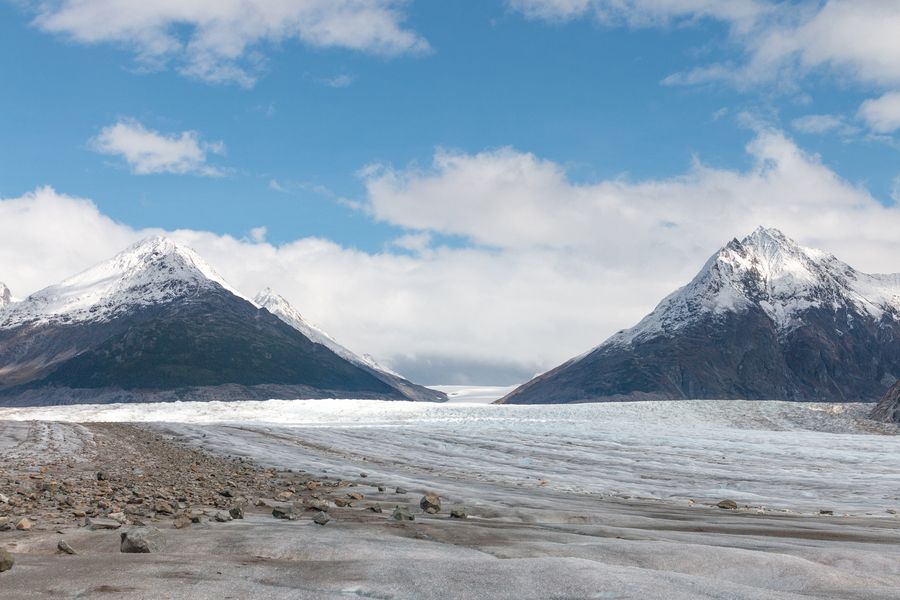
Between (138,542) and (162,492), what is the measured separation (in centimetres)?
804

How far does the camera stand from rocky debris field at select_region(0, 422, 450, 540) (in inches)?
578

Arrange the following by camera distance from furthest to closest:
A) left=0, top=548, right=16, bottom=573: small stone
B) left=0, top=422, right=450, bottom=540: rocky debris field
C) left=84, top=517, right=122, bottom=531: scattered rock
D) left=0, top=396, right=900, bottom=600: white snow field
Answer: left=0, top=422, right=450, bottom=540: rocky debris field
left=84, top=517, right=122, bottom=531: scattered rock
left=0, top=548, right=16, bottom=573: small stone
left=0, top=396, right=900, bottom=600: white snow field

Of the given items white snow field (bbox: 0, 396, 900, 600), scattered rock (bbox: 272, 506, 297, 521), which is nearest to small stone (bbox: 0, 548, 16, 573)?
white snow field (bbox: 0, 396, 900, 600)

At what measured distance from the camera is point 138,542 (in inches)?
439

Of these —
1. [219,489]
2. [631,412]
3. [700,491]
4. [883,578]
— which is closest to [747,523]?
[883,578]

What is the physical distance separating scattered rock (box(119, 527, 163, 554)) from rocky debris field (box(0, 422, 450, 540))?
1.98 m

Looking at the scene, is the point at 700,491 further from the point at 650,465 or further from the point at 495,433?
the point at 495,433

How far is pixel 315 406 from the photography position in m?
83.6

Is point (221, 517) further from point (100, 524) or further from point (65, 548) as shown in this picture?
point (65, 548)

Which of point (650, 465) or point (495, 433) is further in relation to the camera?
point (495, 433)

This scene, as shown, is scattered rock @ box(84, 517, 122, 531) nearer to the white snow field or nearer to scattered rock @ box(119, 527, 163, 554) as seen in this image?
the white snow field

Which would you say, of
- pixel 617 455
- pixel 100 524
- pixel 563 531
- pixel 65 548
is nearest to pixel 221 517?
pixel 100 524

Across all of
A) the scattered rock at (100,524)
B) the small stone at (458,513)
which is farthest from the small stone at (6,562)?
the small stone at (458,513)

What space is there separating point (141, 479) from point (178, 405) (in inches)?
2383
